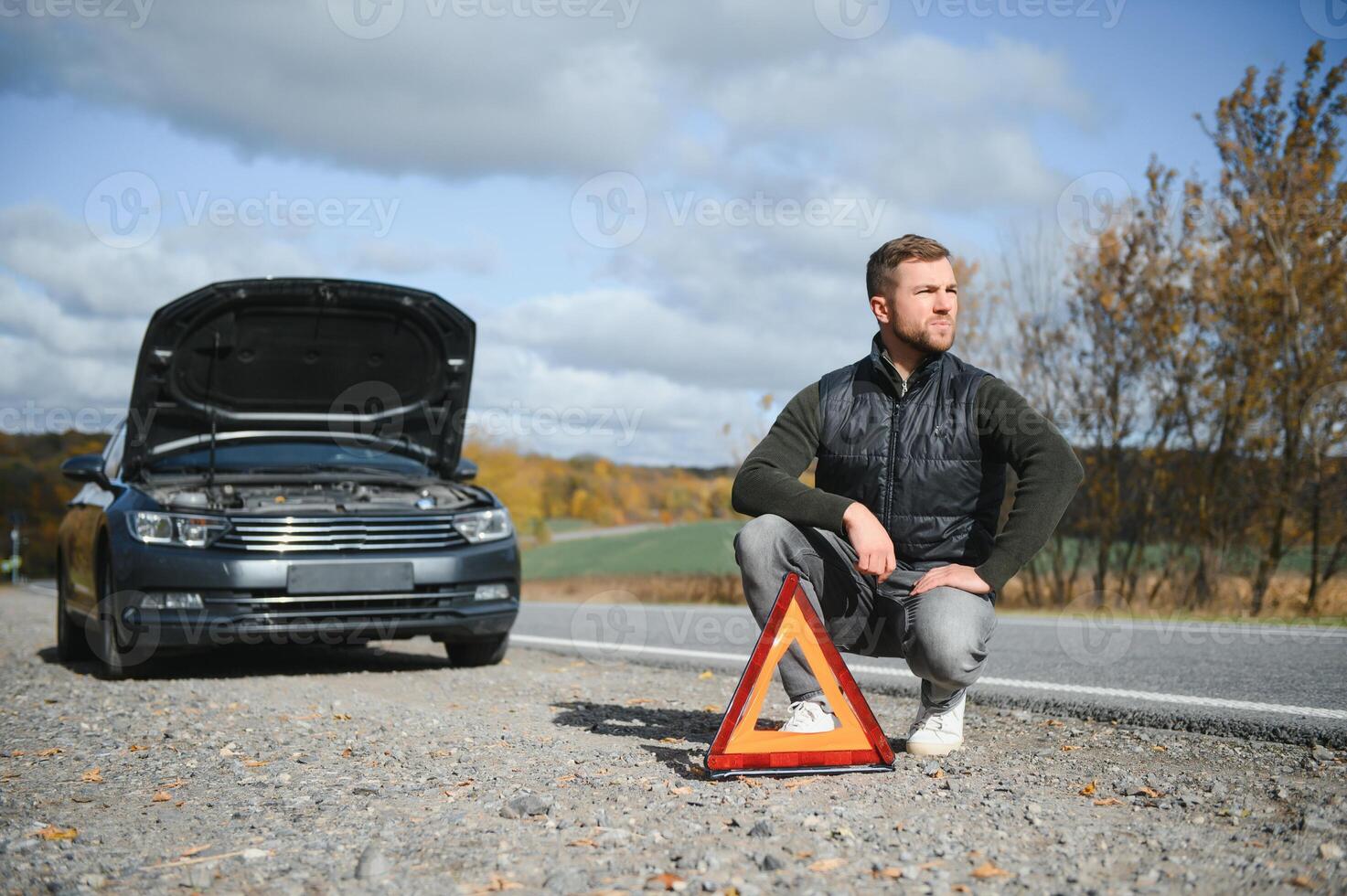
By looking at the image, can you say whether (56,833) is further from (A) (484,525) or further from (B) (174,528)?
(A) (484,525)

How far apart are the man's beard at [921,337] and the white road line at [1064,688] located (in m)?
2.31

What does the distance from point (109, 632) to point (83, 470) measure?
1.24 m

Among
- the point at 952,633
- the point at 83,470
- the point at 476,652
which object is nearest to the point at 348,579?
the point at 476,652

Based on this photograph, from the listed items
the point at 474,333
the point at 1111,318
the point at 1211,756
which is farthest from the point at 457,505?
the point at 1111,318

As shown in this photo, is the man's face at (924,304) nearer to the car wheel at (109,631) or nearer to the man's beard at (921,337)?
the man's beard at (921,337)

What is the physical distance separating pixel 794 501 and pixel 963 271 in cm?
1368

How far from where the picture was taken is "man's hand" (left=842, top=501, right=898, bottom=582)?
339 centimetres

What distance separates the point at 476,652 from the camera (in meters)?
6.96

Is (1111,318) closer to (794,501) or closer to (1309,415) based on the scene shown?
(1309,415)

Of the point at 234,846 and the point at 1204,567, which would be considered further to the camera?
the point at 1204,567

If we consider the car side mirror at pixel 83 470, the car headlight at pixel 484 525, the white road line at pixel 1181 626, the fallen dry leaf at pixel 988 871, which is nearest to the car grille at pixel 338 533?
the car headlight at pixel 484 525

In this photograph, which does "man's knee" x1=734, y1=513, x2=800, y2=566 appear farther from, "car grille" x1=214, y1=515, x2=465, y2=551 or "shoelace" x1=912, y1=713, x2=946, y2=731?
"car grille" x1=214, y1=515, x2=465, y2=551

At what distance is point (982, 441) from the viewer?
367 centimetres

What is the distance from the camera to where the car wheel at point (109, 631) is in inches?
241
